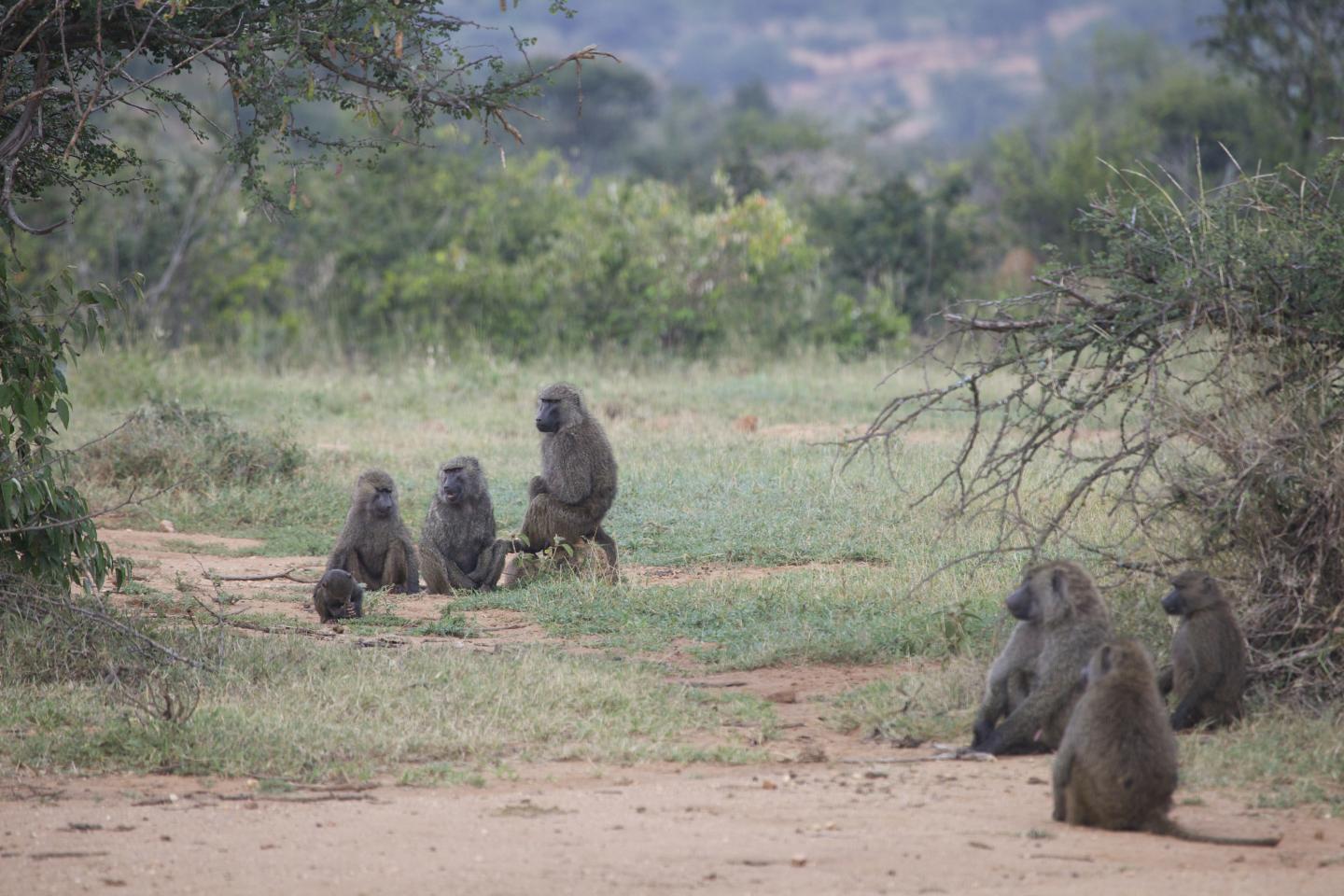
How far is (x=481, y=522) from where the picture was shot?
9.27 metres

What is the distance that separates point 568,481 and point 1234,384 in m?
3.93

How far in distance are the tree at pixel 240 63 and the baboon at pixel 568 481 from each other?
7.41 feet

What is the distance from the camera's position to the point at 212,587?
8.90 metres

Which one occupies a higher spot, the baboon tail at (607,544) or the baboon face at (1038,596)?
the baboon face at (1038,596)

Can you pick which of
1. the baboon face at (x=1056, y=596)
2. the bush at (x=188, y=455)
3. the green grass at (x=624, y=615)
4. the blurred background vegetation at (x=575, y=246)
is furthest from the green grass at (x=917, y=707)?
the blurred background vegetation at (x=575, y=246)

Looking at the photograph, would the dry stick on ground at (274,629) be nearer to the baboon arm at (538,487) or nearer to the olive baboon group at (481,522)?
the olive baboon group at (481,522)

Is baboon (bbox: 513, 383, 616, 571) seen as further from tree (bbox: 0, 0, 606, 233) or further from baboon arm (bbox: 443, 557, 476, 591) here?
tree (bbox: 0, 0, 606, 233)

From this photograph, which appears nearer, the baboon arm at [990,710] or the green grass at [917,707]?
the baboon arm at [990,710]

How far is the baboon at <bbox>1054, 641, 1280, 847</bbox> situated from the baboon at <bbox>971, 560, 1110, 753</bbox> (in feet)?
2.05

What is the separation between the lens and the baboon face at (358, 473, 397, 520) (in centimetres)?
900

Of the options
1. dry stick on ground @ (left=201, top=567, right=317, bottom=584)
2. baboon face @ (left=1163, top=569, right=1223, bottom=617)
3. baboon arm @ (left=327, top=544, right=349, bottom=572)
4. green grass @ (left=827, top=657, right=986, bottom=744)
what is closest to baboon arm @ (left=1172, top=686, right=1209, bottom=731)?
baboon face @ (left=1163, top=569, right=1223, bottom=617)

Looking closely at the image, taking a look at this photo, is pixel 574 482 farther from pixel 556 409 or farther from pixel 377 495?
pixel 377 495

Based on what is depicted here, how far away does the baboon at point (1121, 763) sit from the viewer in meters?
4.82

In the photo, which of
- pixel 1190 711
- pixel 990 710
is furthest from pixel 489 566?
pixel 1190 711
